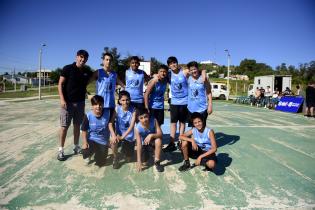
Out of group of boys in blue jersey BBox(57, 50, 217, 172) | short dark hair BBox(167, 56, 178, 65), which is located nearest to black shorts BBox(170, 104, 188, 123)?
group of boys in blue jersey BBox(57, 50, 217, 172)

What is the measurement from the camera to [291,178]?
14.6ft

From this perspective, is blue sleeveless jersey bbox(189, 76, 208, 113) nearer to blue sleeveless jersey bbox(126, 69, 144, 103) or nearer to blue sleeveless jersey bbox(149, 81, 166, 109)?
blue sleeveless jersey bbox(149, 81, 166, 109)

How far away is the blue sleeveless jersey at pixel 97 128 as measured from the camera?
16.1ft

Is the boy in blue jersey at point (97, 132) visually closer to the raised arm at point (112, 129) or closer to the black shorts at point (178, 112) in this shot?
the raised arm at point (112, 129)

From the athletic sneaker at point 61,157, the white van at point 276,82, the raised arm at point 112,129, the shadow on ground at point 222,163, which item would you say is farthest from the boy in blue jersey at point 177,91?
the white van at point 276,82

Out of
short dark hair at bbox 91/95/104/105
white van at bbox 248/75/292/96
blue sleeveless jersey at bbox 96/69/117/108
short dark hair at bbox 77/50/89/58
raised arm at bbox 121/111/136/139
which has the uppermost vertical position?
white van at bbox 248/75/292/96

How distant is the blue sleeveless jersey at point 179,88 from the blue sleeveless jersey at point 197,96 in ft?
0.39

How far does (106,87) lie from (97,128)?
2.44 feet

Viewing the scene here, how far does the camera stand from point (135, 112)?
16.5ft

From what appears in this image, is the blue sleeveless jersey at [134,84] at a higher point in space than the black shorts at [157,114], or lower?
higher

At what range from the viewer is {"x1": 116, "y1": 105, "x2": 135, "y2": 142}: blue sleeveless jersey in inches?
197

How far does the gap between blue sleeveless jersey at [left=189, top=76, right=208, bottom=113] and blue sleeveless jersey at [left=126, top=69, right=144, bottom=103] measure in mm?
954

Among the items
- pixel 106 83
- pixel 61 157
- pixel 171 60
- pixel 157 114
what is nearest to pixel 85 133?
pixel 61 157

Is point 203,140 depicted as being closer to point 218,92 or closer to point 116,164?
point 116,164
